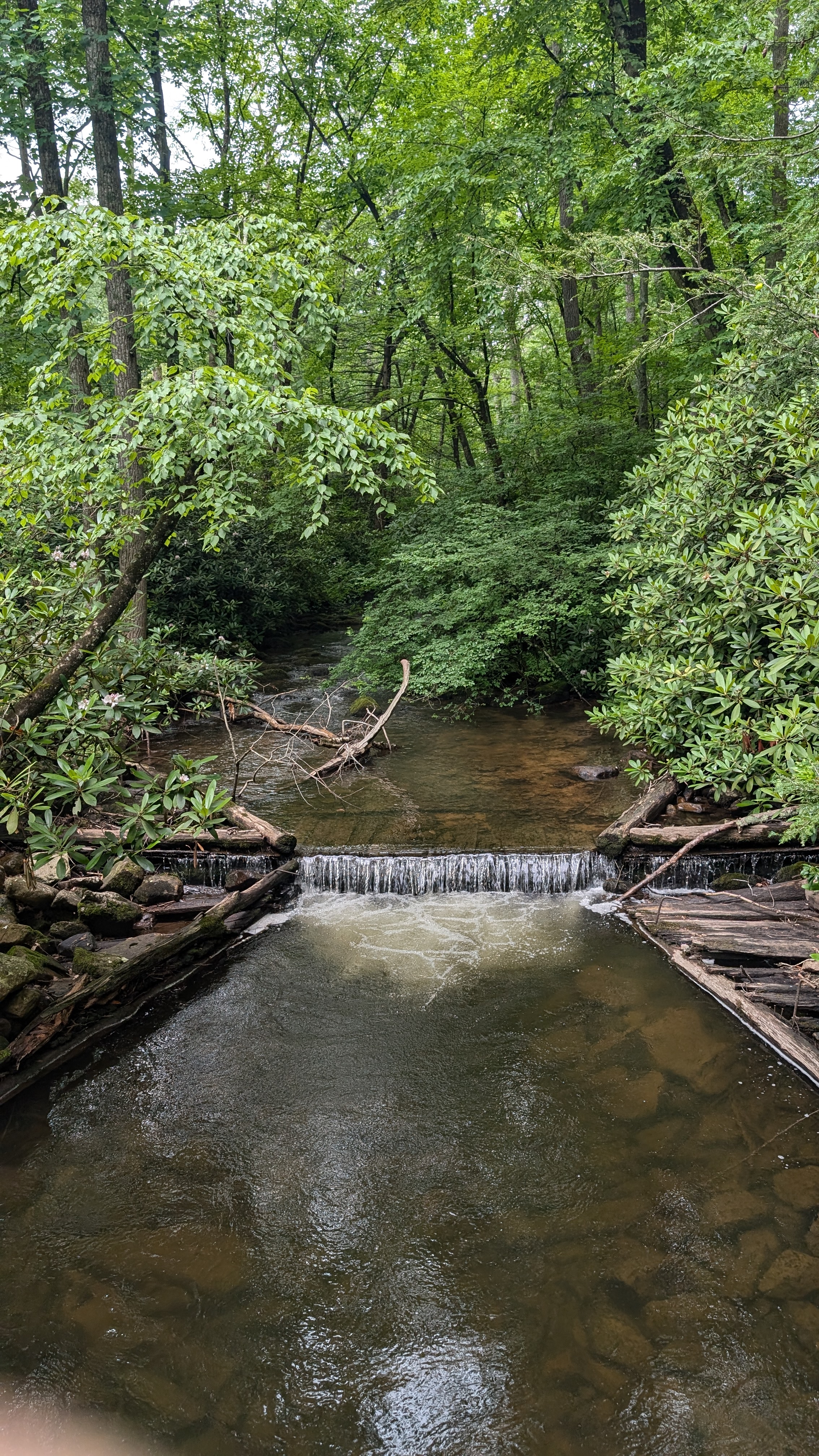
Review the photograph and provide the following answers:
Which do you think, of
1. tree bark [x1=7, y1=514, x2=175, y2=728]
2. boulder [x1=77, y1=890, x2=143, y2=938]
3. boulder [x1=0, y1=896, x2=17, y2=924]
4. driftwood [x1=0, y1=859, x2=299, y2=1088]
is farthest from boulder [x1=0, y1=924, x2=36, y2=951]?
tree bark [x1=7, y1=514, x2=175, y2=728]

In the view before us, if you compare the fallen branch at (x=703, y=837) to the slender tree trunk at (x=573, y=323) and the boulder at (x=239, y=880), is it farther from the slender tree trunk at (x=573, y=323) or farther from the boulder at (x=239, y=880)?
the slender tree trunk at (x=573, y=323)

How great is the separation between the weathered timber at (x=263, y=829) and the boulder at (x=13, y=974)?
109 inches

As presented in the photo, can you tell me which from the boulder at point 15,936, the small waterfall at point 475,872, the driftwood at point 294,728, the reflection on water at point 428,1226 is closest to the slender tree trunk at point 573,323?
the driftwood at point 294,728

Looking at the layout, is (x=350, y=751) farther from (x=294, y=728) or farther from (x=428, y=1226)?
(x=428, y=1226)

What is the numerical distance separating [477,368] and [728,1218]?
51.4 ft

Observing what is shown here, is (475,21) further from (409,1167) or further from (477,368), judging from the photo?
(409,1167)

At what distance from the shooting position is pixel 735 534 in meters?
7.30

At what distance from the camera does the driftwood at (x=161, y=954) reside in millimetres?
5039

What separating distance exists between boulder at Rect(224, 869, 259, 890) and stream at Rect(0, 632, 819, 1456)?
91 cm

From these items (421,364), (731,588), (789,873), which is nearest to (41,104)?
(421,364)

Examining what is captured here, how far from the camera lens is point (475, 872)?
736 cm

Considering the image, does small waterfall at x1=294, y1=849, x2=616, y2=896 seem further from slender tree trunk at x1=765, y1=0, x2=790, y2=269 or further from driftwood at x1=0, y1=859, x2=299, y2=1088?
slender tree trunk at x1=765, y1=0, x2=790, y2=269

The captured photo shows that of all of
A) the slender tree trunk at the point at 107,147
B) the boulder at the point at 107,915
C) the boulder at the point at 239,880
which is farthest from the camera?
the slender tree trunk at the point at 107,147

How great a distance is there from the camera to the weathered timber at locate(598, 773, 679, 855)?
7.28 m
